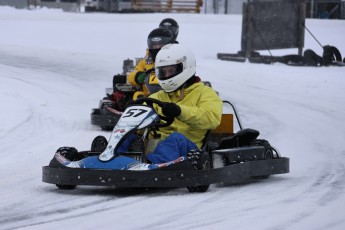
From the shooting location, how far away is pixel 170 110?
705cm

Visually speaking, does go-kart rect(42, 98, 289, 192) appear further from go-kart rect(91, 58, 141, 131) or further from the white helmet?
go-kart rect(91, 58, 141, 131)

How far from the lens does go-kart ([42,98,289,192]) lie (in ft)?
21.9

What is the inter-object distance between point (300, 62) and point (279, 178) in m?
13.7

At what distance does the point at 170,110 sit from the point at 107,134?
4788 millimetres

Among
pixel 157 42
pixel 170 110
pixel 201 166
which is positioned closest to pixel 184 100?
pixel 170 110

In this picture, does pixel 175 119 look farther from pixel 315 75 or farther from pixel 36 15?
pixel 36 15

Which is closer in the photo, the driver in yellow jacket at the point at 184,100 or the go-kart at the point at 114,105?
the driver in yellow jacket at the point at 184,100

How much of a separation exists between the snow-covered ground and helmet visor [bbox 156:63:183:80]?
1013mm

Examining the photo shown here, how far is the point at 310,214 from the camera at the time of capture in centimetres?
588

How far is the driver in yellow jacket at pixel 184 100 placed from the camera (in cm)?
722

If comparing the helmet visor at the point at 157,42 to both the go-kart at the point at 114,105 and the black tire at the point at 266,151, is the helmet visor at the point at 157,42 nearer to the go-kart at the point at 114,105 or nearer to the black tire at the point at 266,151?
the go-kart at the point at 114,105

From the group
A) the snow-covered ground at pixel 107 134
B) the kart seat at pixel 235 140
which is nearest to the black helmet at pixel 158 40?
the snow-covered ground at pixel 107 134

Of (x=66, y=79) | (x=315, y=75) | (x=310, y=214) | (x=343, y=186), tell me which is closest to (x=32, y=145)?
(x=343, y=186)

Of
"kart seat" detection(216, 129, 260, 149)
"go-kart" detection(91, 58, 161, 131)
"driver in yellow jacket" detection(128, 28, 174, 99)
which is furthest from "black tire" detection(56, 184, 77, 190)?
"go-kart" detection(91, 58, 161, 131)
